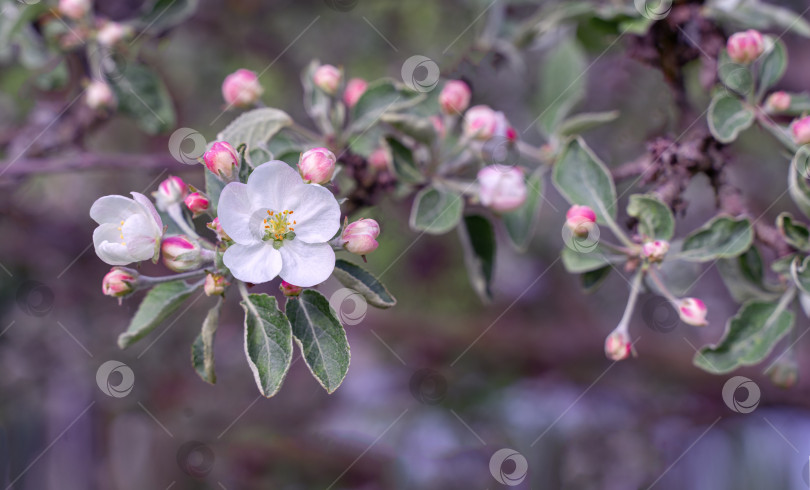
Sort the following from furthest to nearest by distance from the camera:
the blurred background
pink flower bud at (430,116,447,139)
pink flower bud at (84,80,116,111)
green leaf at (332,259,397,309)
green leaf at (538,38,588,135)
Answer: the blurred background → green leaf at (538,38,588,135) → pink flower bud at (84,80,116,111) → pink flower bud at (430,116,447,139) → green leaf at (332,259,397,309)

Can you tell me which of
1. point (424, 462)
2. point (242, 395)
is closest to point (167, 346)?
point (242, 395)

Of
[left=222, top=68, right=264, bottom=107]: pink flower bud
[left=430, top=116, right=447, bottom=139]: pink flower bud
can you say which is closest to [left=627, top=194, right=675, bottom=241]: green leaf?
[left=430, top=116, right=447, bottom=139]: pink flower bud

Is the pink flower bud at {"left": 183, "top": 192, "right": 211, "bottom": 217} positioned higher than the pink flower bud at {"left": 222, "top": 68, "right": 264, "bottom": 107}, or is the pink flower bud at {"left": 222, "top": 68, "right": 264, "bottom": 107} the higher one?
the pink flower bud at {"left": 222, "top": 68, "right": 264, "bottom": 107}

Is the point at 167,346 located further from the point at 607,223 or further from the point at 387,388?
Result: the point at 607,223

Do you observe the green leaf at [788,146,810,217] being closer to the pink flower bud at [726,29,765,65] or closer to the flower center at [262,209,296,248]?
the pink flower bud at [726,29,765,65]

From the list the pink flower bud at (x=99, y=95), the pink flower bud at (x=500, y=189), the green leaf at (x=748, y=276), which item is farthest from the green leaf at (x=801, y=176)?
the pink flower bud at (x=99, y=95)

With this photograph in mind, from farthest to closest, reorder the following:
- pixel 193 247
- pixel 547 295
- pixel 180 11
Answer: pixel 547 295 < pixel 180 11 < pixel 193 247

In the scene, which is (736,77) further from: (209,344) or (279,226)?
(209,344)
